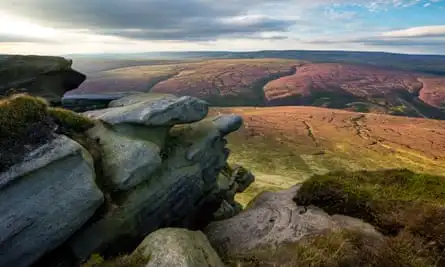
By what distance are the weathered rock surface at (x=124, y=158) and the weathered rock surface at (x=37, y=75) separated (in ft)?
20.8

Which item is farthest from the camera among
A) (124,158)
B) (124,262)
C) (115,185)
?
(124,158)

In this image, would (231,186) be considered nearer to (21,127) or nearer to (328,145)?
(21,127)

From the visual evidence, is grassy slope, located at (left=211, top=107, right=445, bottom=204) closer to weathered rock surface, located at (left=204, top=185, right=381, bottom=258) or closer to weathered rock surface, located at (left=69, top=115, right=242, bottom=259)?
weathered rock surface, located at (left=69, top=115, right=242, bottom=259)

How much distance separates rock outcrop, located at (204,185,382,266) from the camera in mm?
16438

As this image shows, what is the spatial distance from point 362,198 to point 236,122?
9.07 metres

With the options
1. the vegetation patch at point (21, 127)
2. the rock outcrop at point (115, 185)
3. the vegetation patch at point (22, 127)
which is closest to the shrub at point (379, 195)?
the rock outcrop at point (115, 185)

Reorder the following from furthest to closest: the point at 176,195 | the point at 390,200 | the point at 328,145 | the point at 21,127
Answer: the point at 328,145 → the point at 176,195 → the point at 390,200 → the point at 21,127

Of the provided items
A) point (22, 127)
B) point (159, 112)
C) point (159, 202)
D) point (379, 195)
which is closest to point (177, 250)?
point (159, 202)

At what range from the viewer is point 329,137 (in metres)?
141

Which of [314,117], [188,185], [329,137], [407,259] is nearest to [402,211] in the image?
[407,259]

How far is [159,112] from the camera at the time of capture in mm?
19875

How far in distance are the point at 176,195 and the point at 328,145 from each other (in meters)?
117

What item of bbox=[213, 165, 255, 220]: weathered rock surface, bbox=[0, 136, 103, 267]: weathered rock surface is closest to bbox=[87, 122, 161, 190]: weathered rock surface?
bbox=[0, 136, 103, 267]: weathered rock surface

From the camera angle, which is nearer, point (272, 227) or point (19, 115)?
point (19, 115)
